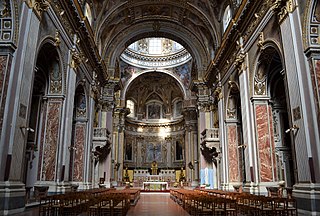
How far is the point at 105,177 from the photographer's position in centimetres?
2023

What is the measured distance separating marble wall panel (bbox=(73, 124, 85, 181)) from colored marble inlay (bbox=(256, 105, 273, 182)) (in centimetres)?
926

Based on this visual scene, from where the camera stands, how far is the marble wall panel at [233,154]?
50.7 feet

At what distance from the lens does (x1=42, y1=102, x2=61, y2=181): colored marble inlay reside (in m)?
11.1

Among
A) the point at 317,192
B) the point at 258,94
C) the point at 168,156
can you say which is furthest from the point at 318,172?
the point at 168,156

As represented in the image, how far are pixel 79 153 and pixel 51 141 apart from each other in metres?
4.11

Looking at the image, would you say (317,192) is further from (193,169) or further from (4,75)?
(193,169)

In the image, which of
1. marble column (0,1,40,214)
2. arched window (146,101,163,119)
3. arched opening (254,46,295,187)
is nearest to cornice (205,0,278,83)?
arched opening (254,46,295,187)

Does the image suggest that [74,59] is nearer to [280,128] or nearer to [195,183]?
[280,128]

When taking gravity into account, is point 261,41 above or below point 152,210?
above

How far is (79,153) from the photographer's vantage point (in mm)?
15422

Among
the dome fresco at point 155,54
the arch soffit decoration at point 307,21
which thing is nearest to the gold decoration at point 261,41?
the arch soffit decoration at point 307,21

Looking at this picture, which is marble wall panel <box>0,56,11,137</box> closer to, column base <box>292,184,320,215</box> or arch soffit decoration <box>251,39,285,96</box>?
column base <box>292,184,320,215</box>

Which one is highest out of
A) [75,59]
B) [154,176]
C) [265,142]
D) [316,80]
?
[75,59]

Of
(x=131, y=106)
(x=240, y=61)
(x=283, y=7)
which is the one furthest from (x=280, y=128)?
(x=131, y=106)
